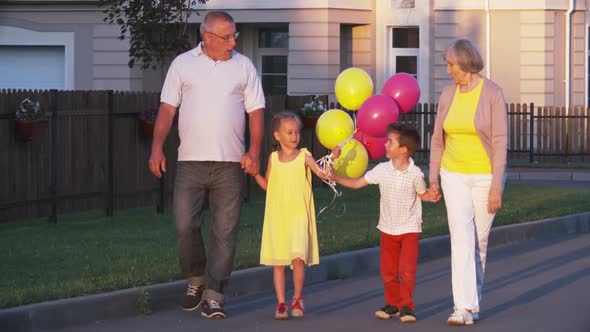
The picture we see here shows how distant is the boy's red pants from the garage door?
79.5ft

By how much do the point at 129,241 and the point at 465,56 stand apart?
5.43 metres

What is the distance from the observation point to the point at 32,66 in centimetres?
3309

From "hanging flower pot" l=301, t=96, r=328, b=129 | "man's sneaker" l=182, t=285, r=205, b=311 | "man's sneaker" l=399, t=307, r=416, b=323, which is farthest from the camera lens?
"hanging flower pot" l=301, t=96, r=328, b=129

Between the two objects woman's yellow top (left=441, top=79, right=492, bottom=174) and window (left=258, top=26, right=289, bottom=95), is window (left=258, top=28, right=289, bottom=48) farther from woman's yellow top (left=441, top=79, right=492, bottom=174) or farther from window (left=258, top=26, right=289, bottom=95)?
woman's yellow top (left=441, top=79, right=492, bottom=174)

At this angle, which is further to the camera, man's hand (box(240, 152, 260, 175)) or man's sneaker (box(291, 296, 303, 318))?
man's sneaker (box(291, 296, 303, 318))

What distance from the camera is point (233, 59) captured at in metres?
9.48

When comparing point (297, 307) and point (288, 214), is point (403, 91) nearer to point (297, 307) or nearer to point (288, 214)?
point (288, 214)

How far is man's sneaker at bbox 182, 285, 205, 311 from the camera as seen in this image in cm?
981

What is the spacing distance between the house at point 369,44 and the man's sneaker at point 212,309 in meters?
22.6

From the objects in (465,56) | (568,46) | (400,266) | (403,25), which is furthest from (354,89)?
(568,46)

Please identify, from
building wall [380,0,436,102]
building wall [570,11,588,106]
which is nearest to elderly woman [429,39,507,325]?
building wall [380,0,436,102]

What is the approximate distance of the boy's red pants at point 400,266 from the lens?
948 centimetres

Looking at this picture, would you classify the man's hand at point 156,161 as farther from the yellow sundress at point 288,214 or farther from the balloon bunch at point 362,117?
the balloon bunch at point 362,117

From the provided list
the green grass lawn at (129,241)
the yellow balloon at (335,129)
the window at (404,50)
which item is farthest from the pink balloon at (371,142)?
the window at (404,50)
